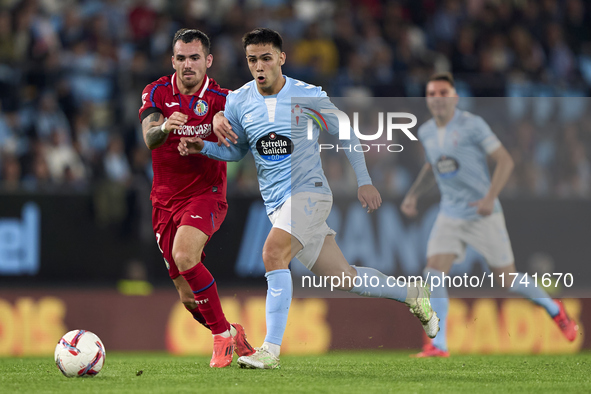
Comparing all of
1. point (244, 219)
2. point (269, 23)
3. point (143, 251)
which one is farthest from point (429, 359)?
point (269, 23)

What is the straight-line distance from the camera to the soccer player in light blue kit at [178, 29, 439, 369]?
584cm

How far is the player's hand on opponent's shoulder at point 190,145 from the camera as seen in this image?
19.5 feet

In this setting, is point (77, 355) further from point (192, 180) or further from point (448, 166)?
point (448, 166)

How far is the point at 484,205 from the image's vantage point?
7.83 metres

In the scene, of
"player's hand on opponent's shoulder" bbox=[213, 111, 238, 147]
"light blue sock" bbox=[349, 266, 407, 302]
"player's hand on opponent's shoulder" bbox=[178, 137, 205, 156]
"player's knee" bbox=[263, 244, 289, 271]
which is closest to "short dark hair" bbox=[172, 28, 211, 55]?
"player's hand on opponent's shoulder" bbox=[213, 111, 238, 147]

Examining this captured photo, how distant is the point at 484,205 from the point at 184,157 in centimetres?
295

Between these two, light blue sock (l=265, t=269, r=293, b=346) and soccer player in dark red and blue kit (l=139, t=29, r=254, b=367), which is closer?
light blue sock (l=265, t=269, r=293, b=346)

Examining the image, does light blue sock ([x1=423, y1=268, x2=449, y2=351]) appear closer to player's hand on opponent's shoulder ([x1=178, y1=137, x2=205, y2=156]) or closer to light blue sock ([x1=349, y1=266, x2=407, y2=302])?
light blue sock ([x1=349, y1=266, x2=407, y2=302])

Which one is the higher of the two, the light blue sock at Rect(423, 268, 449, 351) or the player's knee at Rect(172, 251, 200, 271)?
the player's knee at Rect(172, 251, 200, 271)

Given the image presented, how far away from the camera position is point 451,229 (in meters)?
7.86

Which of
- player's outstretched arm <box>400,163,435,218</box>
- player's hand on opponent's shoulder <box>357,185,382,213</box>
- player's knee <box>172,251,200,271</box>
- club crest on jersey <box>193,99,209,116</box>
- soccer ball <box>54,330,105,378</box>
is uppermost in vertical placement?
club crest on jersey <box>193,99,209,116</box>

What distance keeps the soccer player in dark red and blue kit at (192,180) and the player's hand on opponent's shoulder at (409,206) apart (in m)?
2.18

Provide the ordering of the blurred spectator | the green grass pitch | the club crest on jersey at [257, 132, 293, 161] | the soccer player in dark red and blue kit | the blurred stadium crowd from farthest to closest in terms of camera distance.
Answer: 1. the blurred spectator
2. the blurred stadium crowd
3. the soccer player in dark red and blue kit
4. the club crest on jersey at [257, 132, 293, 161]
5. the green grass pitch

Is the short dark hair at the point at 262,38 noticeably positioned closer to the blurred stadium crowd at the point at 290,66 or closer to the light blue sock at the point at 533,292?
the blurred stadium crowd at the point at 290,66
